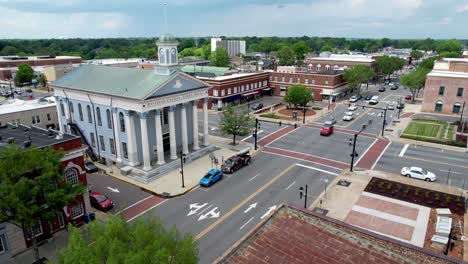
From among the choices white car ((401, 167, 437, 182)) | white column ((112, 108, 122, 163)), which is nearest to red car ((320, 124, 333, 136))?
white car ((401, 167, 437, 182))

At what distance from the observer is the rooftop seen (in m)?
14.2

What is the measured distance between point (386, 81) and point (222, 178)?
3894 inches

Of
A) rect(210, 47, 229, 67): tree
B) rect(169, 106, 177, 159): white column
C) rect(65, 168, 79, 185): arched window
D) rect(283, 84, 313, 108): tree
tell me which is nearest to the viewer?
rect(65, 168, 79, 185): arched window

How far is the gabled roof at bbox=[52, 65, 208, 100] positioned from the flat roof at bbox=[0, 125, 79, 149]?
8977 mm

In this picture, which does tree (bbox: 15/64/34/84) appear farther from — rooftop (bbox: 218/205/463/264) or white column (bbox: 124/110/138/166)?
rooftop (bbox: 218/205/463/264)

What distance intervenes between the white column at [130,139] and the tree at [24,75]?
84.6 meters

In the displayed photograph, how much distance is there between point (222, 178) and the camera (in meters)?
37.1

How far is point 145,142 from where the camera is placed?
36.7 m

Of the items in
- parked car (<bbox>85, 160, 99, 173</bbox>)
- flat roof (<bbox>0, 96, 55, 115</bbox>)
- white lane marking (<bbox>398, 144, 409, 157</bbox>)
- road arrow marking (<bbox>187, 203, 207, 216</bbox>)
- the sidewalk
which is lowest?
road arrow marking (<bbox>187, 203, 207, 216</bbox>)

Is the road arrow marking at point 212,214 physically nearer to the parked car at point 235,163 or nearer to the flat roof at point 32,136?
the parked car at point 235,163

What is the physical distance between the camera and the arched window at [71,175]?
88.8 feet

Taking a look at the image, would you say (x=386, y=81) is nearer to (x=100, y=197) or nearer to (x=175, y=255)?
(x=100, y=197)

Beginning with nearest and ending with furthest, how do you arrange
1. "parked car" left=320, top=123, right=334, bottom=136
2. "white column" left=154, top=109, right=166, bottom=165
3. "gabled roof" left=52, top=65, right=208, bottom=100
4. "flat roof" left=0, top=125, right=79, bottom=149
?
"flat roof" left=0, top=125, right=79, bottom=149 < "gabled roof" left=52, top=65, right=208, bottom=100 < "white column" left=154, top=109, right=166, bottom=165 < "parked car" left=320, top=123, right=334, bottom=136

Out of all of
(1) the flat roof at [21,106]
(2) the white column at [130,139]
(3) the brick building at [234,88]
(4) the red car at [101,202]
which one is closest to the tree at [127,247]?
(4) the red car at [101,202]
